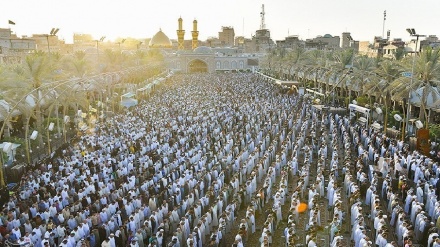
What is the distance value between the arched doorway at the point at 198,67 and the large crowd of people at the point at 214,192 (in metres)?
63.9

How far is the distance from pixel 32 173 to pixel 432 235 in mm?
13538

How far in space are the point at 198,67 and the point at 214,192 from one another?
2924 inches

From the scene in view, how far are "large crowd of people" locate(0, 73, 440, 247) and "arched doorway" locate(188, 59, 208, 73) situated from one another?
63853mm

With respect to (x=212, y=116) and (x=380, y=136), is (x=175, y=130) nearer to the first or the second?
(x=212, y=116)

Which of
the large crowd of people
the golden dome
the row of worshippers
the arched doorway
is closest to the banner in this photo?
the large crowd of people

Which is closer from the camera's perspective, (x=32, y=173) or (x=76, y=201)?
(x=76, y=201)

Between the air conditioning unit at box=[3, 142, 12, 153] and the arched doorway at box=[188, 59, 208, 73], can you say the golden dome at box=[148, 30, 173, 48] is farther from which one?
the air conditioning unit at box=[3, 142, 12, 153]

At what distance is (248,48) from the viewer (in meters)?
126

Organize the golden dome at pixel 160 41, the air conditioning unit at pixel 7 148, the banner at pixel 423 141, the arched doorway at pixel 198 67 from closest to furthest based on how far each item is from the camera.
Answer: the air conditioning unit at pixel 7 148, the banner at pixel 423 141, the arched doorway at pixel 198 67, the golden dome at pixel 160 41

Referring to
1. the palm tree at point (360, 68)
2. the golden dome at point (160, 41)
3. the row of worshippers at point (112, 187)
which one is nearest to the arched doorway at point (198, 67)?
the golden dome at point (160, 41)

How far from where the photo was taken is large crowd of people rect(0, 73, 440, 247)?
34.9ft

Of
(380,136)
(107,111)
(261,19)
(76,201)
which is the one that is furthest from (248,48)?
(76,201)

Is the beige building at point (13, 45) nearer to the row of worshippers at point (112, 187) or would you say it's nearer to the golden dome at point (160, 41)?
the row of worshippers at point (112, 187)

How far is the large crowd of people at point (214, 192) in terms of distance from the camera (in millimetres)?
10633
